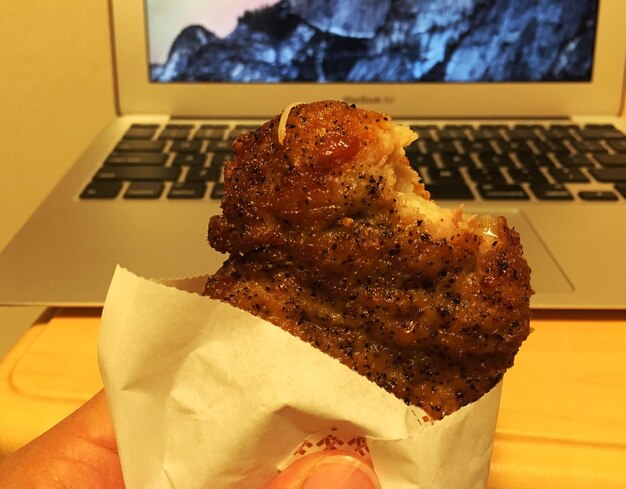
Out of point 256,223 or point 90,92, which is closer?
point 256,223

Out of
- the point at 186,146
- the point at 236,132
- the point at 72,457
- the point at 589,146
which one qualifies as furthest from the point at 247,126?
the point at 72,457

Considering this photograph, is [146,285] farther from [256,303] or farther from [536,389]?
[536,389]

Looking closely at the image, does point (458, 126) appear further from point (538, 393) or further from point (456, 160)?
point (538, 393)

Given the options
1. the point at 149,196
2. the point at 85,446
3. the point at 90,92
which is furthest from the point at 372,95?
the point at 85,446

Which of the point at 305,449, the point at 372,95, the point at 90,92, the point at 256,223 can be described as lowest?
the point at 90,92

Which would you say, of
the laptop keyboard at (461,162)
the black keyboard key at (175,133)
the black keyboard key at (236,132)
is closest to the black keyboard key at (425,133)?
the laptop keyboard at (461,162)

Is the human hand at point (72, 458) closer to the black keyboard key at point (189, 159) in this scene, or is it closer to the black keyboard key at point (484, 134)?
the black keyboard key at point (189, 159)
